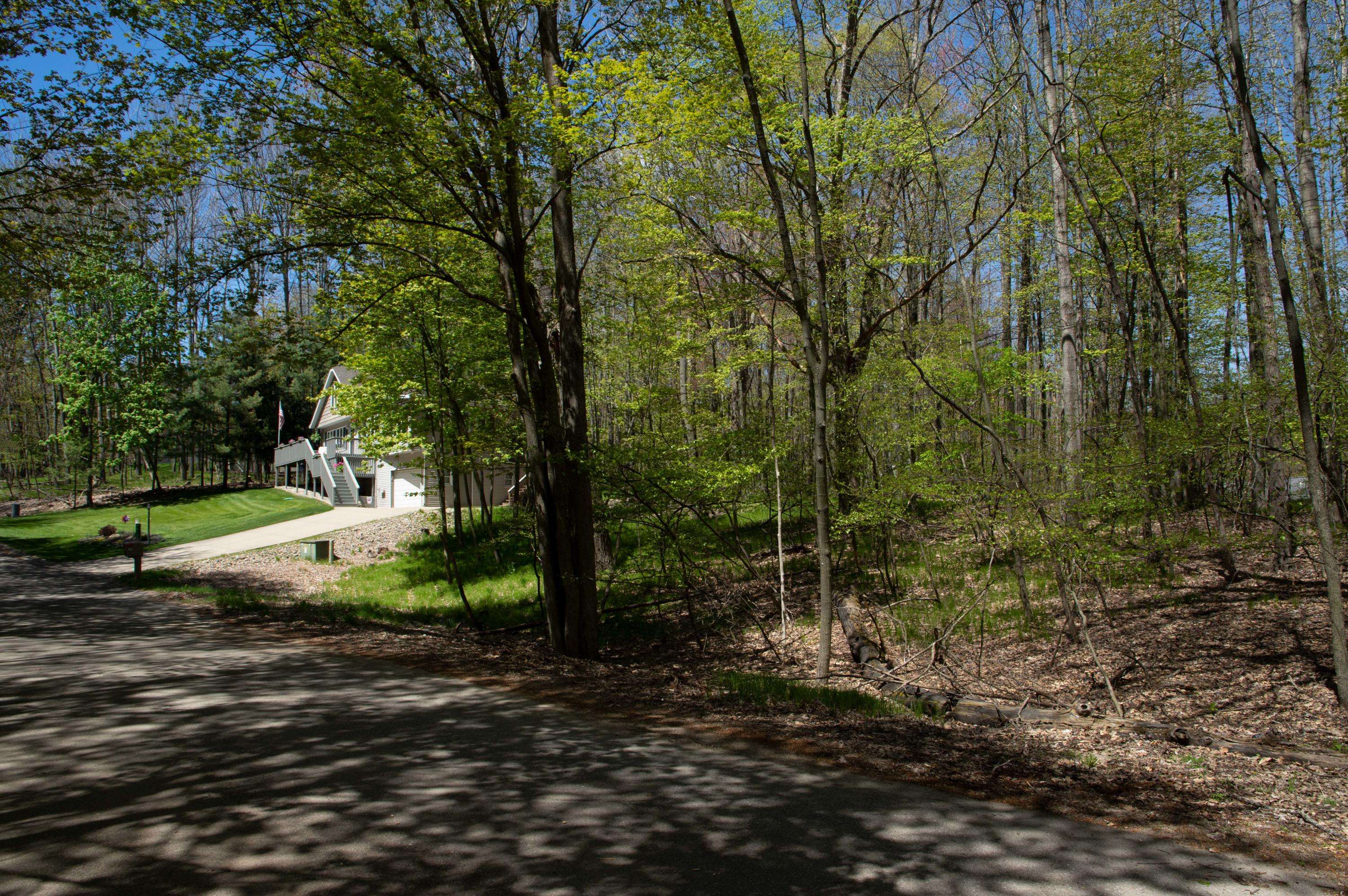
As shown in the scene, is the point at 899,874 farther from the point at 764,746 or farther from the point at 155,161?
the point at 155,161

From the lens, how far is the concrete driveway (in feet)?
62.5

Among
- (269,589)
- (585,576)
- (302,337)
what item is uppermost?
(302,337)

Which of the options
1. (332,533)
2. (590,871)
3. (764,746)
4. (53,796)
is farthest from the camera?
(332,533)

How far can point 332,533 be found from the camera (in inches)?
941

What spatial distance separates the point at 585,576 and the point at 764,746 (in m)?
4.85

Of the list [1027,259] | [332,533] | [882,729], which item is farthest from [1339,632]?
[332,533]

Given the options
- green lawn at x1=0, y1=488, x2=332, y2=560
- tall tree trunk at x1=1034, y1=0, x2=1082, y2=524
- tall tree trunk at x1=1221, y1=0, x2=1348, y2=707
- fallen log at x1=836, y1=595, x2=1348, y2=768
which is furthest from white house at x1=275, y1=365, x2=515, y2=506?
tall tree trunk at x1=1221, y1=0, x2=1348, y2=707

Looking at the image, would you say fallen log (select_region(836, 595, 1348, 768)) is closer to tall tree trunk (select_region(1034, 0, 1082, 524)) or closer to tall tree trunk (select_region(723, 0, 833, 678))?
tall tree trunk (select_region(723, 0, 833, 678))

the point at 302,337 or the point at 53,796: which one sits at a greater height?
the point at 302,337

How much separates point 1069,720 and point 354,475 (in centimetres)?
3290

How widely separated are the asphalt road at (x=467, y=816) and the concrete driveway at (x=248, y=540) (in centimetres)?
1617

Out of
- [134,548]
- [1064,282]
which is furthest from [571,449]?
[134,548]

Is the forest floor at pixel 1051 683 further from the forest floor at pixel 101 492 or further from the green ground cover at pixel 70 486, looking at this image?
the green ground cover at pixel 70 486

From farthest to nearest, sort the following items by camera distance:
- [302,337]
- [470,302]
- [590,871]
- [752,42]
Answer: [470,302] → [752,42] → [302,337] → [590,871]
